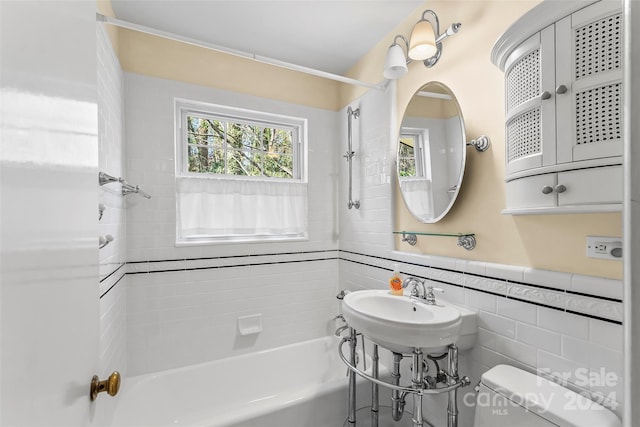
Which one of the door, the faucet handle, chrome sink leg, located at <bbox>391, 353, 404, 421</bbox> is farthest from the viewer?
chrome sink leg, located at <bbox>391, 353, 404, 421</bbox>

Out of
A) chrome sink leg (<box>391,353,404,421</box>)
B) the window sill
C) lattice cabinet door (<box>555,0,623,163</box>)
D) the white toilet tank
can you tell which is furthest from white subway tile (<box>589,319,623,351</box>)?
the window sill

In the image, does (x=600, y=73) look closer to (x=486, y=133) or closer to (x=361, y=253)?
(x=486, y=133)

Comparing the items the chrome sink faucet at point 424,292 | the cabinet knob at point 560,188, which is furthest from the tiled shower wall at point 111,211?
the cabinet knob at point 560,188

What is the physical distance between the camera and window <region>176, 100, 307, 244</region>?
220cm

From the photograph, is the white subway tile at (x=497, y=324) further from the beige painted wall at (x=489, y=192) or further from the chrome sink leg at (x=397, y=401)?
the chrome sink leg at (x=397, y=401)

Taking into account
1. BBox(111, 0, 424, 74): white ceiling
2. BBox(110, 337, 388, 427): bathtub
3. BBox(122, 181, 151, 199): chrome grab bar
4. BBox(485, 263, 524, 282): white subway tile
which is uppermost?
BBox(111, 0, 424, 74): white ceiling

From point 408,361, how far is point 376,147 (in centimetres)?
147

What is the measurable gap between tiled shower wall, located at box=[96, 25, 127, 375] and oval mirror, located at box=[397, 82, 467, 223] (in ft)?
5.51

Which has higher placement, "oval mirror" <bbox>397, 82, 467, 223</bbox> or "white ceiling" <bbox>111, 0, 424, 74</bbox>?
"white ceiling" <bbox>111, 0, 424, 74</bbox>

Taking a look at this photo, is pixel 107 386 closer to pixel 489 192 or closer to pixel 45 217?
pixel 45 217

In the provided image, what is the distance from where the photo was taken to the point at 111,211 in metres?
1.62

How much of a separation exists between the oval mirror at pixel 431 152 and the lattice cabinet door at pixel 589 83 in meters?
0.58

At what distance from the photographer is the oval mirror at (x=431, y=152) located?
160 cm

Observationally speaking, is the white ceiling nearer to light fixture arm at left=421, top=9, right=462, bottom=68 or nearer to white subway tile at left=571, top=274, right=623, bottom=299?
light fixture arm at left=421, top=9, right=462, bottom=68
